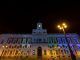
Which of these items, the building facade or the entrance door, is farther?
the entrance door

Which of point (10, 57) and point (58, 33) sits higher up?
point (58, 33)

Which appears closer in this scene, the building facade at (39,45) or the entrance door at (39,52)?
the building facade at (39,45)

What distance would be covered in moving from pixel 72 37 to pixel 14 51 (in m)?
26.5

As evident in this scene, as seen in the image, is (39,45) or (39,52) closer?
(39,52)

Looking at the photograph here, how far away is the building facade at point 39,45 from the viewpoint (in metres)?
48.6

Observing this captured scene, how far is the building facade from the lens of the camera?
4862 centimetres

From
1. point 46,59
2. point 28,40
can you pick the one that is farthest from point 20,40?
point 46,59

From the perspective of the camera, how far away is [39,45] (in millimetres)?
53781

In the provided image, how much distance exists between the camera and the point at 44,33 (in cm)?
Result: 5947

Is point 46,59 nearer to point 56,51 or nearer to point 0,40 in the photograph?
point 56,51

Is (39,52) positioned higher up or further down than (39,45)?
further down

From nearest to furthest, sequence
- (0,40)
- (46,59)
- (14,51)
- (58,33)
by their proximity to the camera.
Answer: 1. (46,59)
2. (14,51)
3. (0,40)
4. (58,33)

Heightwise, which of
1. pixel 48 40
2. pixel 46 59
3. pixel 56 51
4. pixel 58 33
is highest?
pixel 58 33

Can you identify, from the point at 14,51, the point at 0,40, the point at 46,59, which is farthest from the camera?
the point at 0,40
